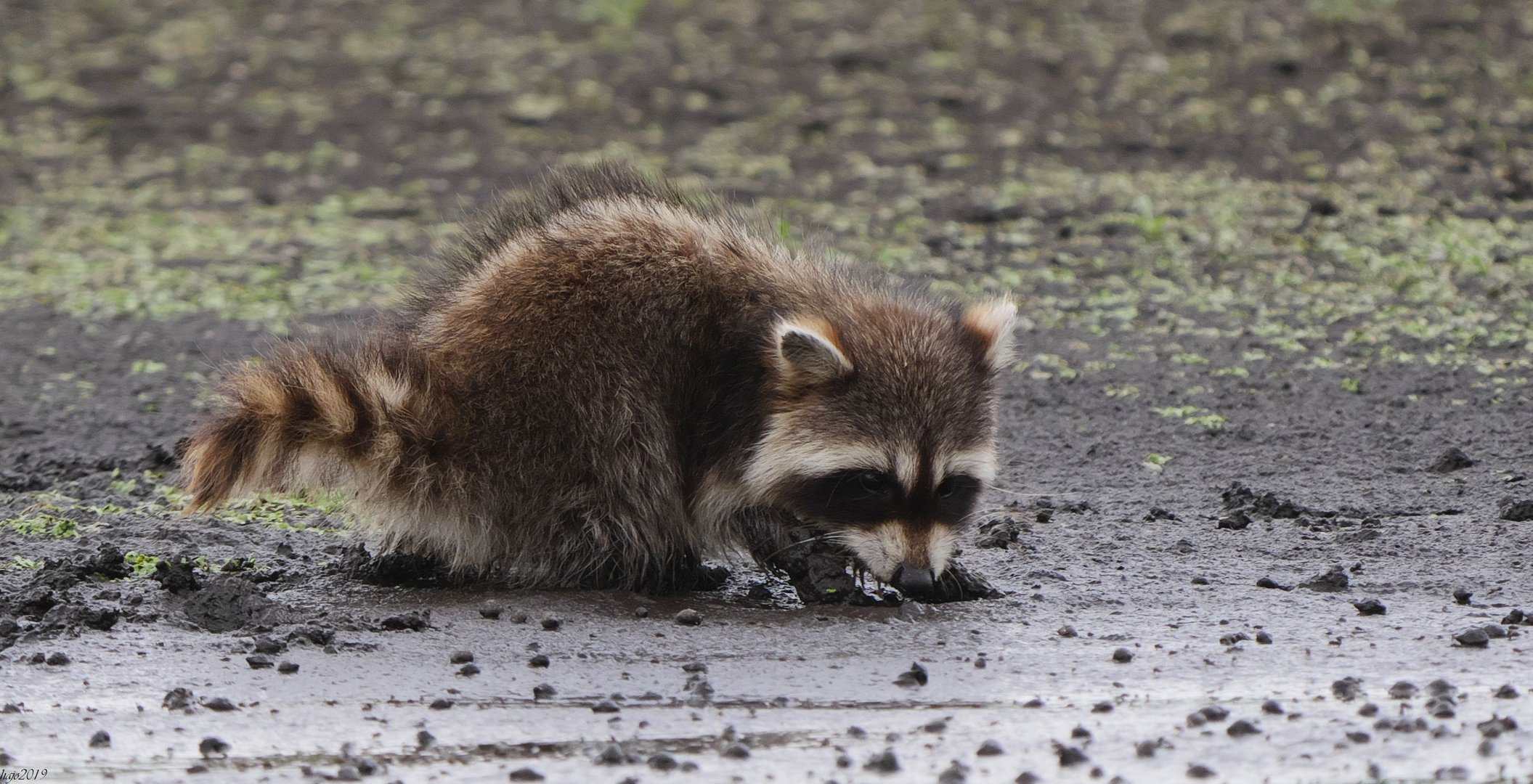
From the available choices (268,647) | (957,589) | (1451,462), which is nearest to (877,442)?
(957,589)

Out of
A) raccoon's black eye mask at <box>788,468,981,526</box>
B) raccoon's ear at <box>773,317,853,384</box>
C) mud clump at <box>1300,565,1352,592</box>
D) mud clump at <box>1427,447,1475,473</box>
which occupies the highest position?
raccoon's ear at <box>773,317,853,384</box>

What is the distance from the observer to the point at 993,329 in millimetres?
5984

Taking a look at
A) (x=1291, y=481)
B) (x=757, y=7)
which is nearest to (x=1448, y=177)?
(x=1291, y=481)

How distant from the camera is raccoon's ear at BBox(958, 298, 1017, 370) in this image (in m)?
5.95

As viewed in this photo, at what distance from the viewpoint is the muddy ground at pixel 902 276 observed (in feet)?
15.0

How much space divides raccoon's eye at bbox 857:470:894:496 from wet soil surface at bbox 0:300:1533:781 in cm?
39

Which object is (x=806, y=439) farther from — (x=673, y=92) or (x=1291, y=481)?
(x=673, y=92)

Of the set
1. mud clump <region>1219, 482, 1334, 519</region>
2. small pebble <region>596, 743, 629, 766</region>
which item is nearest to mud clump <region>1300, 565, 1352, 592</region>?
mud clump <region>1219, 482, 1334, 519</region>

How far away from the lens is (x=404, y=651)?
5180 mm

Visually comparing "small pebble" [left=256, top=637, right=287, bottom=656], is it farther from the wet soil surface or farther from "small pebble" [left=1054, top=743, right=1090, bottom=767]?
→ "small pebble" [left=1054, top=743, right=1090, bottom=767]

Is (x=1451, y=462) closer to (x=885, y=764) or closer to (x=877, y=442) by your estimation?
(x=877, y=442)

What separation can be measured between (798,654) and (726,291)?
1.32 m

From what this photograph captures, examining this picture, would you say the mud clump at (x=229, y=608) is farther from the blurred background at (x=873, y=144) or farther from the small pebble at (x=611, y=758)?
the blurred background at (x=873, y=144)

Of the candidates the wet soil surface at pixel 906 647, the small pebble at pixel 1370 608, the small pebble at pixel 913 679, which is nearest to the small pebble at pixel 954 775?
the wet soil surface at pixel 906 647
